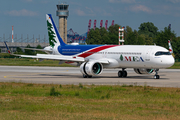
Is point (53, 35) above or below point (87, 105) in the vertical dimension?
above

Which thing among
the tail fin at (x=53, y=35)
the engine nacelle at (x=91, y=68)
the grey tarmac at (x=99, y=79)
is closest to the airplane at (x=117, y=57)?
the engine nacelle at (x=91, y=68)

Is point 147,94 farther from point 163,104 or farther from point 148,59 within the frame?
point 148,59

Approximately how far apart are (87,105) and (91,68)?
21.2 metres

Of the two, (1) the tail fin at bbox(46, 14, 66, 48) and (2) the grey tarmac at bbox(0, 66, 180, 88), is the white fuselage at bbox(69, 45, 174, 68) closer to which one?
(2) the grey tarmac at bbox(0, 66, 180, 88)

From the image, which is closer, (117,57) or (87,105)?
(87,105)

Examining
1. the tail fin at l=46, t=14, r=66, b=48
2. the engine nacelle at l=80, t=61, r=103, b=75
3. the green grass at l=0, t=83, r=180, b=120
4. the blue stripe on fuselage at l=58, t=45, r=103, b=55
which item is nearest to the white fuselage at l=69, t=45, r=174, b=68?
the engine nacelle at l=80, t=61, r=103, b=75

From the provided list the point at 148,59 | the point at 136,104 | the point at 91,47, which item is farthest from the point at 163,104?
the point at 91,47

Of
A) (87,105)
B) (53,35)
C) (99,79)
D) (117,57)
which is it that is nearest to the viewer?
(87,105)

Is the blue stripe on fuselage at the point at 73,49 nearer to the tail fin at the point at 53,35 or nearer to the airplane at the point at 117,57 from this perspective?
the airplane at the point at 117,57

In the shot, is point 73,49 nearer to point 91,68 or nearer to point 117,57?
point 91,68

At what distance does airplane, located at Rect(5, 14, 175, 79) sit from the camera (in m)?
38.5

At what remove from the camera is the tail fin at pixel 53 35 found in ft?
164

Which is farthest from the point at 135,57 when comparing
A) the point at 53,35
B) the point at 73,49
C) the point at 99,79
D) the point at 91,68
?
the point at 53,35

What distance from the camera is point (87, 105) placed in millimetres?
19016
